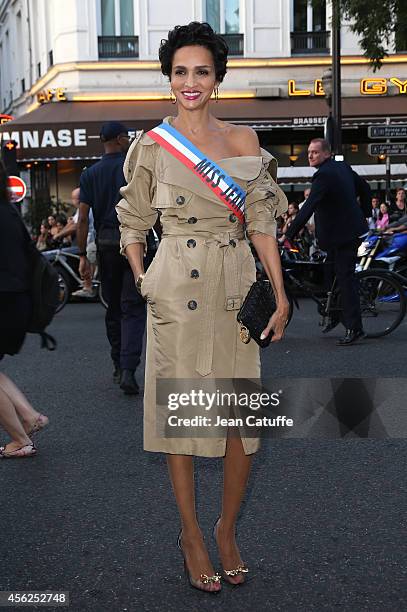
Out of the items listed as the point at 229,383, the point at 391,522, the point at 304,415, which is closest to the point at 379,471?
the point at 391,522

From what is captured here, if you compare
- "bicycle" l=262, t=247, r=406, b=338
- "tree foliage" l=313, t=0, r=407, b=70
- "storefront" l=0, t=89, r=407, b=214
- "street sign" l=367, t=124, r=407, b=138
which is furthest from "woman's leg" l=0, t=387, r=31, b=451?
"storefront" l=0, t=89, r=407, b=214

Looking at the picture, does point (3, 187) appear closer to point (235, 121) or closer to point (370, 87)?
point (235, 121)

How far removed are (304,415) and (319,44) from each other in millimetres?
20238

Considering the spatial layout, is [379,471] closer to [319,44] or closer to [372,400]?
[372,400]

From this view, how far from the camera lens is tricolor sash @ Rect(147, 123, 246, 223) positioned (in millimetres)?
3199

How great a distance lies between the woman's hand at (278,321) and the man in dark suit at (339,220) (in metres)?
5.55

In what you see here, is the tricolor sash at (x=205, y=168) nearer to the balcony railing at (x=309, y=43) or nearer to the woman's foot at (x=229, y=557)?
→ the woman's foot at (x=229, y=557)

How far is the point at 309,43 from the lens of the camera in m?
24.7

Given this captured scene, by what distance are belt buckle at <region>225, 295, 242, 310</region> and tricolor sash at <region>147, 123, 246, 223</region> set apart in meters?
0.29

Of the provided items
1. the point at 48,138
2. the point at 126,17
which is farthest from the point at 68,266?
the point at 126,17

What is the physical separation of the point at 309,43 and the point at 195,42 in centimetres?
2248

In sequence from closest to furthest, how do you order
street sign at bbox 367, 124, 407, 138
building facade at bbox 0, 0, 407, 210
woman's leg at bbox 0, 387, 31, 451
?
woman's leg at bbox 0, 387, 31, 451, street sign at bbox 367, 124, 407, 138, building facade at bbox 0, 0, 407, 210

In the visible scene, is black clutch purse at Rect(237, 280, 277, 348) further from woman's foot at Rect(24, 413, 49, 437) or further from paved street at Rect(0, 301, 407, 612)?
woman's foot at Rect(24, 413, 49, 437)

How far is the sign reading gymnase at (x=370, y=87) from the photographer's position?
23.9 metres
